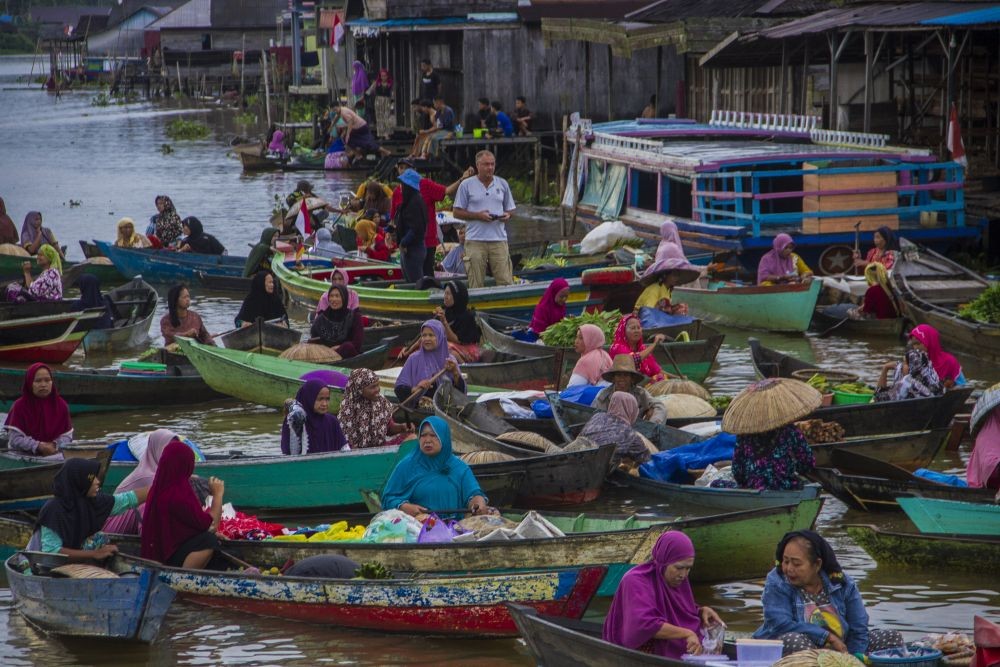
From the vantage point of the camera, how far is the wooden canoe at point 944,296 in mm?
13625

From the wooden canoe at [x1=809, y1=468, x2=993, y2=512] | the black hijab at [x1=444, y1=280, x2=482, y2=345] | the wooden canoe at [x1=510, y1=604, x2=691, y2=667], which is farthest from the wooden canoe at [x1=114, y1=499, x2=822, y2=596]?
the black hijab at [x1=444, y1=280, x2=482, y2=345]

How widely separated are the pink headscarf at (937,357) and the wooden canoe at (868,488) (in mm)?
1553

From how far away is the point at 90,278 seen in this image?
1569 centimetres

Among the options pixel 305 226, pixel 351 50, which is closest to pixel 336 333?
pixel 305 226

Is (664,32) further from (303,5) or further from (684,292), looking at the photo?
(303,5)

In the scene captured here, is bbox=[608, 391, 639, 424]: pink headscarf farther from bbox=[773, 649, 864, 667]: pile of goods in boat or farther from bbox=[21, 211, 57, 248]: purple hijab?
bbox=[21, 211, 57, 248]: purple hijab

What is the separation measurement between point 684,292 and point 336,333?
5.03 meters

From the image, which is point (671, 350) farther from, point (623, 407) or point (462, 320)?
point (623, 407)

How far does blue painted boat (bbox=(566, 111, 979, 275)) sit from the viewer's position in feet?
57.2

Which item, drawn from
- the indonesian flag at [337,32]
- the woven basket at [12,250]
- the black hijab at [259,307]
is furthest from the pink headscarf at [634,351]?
the indonesian flag at [337,32]

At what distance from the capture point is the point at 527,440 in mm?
9953

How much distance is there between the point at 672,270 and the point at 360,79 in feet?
81.8

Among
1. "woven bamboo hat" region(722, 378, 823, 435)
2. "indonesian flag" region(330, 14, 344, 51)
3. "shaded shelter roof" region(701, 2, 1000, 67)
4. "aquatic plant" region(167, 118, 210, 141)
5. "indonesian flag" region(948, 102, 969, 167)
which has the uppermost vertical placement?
"indonesian flag" region(330, 14, 344, 51)

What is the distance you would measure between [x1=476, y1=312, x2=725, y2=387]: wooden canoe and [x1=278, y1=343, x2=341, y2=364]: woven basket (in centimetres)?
162
